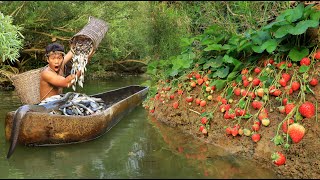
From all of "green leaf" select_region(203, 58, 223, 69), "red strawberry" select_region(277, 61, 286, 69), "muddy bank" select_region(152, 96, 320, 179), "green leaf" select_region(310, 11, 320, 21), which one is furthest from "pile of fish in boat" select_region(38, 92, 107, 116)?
"green leaf" select_region(310, 11, 320, 21)

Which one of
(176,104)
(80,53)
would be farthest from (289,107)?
(80,53)

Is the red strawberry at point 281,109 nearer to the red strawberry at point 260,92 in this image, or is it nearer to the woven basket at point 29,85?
the red strawberry at point 260,92

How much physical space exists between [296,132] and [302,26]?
108cm

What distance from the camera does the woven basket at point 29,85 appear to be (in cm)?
546

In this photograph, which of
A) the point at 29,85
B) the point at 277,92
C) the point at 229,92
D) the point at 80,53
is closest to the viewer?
the point at 277,92

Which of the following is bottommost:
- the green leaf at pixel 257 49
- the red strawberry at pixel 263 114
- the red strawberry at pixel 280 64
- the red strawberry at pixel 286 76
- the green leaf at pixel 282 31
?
the red strawberry at pixel 263 114

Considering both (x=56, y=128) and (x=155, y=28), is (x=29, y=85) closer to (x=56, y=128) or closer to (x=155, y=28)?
(x=56, y=128)

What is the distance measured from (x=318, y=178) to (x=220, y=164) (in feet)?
2.72

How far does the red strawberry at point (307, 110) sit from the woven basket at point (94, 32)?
105 inches

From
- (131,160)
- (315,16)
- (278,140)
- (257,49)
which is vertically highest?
(315,16)

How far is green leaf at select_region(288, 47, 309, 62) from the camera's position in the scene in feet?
12.9

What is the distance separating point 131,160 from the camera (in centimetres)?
370

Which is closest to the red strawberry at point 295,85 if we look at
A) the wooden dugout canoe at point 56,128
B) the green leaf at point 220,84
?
the green leaf at point 220,84

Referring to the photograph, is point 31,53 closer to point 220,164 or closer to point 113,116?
point 113,116
